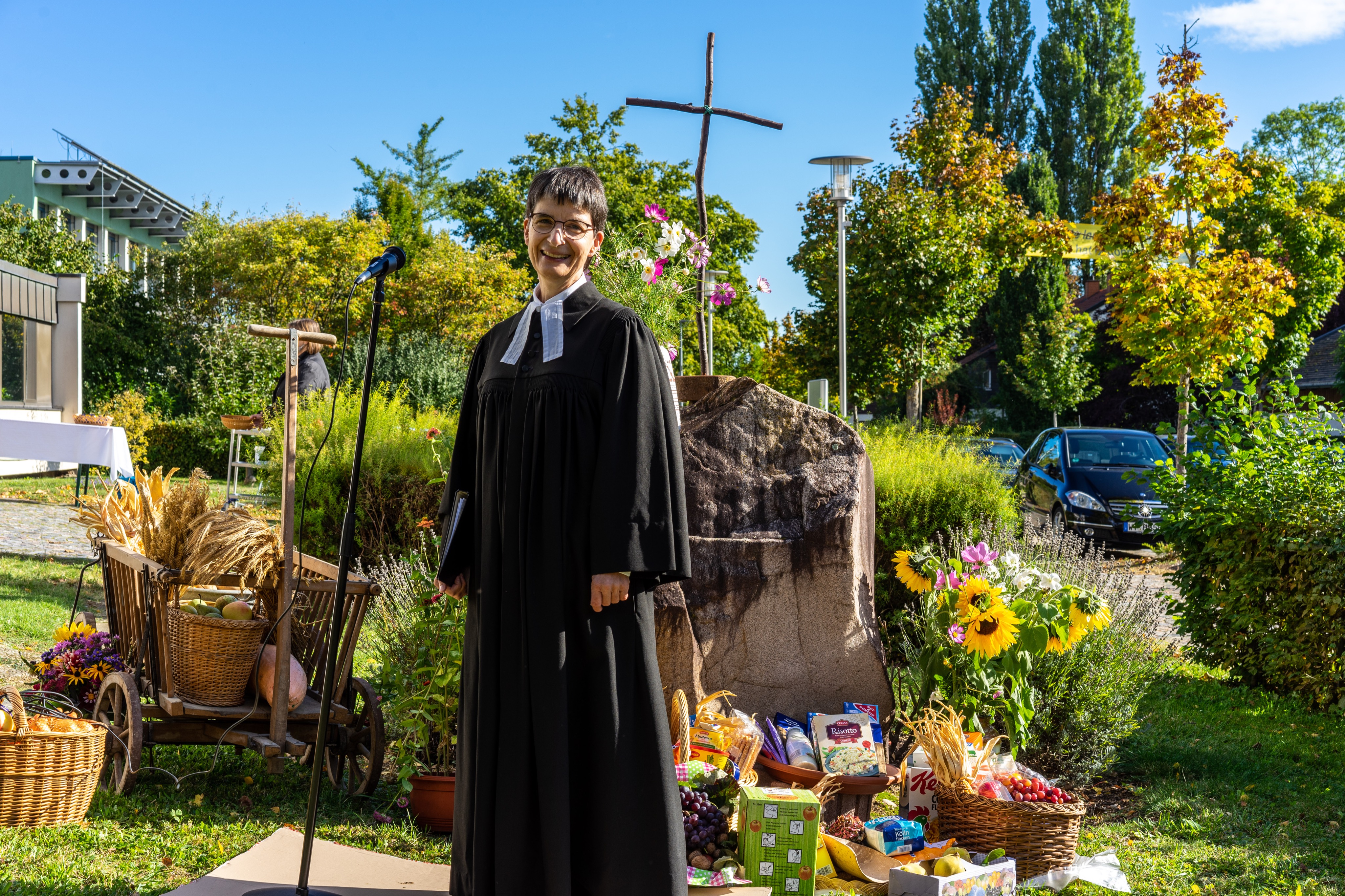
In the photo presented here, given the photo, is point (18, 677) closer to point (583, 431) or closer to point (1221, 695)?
point (583, 431)

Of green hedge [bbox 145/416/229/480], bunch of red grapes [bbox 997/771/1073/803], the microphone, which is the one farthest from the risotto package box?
green hedge [bbox 145/416/229/480]

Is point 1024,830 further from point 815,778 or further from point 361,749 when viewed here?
point 361,749

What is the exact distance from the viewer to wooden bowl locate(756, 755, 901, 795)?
13.1ft

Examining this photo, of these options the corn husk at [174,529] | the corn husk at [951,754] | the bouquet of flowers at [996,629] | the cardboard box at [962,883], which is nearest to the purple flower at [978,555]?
Answer: the bouquet of flowers at [996,629]

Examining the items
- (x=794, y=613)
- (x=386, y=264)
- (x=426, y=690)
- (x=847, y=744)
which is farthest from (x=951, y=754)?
(x=386, y=264)

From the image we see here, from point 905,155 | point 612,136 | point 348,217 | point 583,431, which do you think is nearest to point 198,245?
point 348,217

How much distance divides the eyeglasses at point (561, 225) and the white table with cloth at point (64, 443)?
6.32 metres

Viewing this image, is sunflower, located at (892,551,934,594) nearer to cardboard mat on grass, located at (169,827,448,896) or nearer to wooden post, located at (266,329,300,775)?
cardboard mat on grass, located at (169,827,448,896)

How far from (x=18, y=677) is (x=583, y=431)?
4.09 metres

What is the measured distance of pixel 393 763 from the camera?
472cm

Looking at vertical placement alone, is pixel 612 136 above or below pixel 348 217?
above

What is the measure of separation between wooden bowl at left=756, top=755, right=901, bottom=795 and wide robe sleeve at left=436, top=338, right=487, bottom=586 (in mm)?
1592

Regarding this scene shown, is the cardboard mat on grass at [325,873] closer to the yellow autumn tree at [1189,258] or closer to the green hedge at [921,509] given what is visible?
the green hedge at [921,509]

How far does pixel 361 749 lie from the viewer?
4355mm
